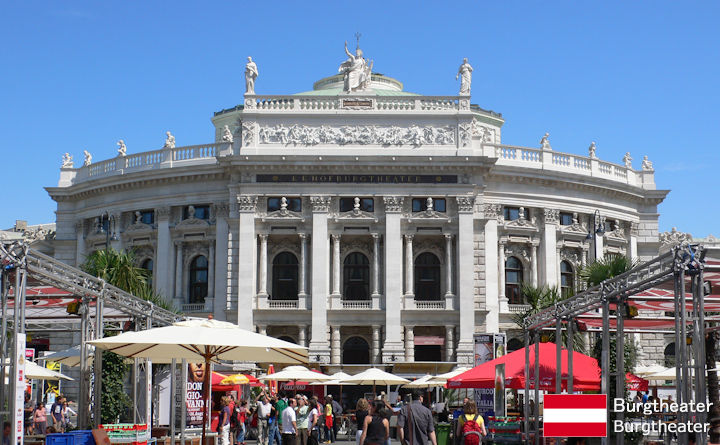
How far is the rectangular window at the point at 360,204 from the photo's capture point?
60469mm

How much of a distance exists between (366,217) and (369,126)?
546cm

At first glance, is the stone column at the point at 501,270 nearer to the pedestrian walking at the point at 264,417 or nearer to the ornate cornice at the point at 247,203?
the ornate cornice at the point at 247,203

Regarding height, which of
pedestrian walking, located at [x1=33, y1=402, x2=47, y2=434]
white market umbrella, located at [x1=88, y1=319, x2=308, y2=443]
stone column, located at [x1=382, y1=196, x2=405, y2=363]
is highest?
stone column, located at [x1=382, y1=196, x2=405, y2=363]

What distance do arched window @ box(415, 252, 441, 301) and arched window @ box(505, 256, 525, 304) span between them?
4875 mm

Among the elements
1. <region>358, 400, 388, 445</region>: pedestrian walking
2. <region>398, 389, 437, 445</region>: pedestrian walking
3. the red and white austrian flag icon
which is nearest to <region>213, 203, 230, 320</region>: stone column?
<region>398, 389, 437, 445</region>: pedestrian walking

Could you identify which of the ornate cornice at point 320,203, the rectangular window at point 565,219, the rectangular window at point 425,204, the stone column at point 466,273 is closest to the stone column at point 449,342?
the stone column at point 466,273

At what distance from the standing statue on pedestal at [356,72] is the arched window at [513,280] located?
14.3 m

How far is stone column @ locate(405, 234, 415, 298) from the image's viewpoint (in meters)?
59.9

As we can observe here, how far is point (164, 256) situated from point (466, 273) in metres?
18.9

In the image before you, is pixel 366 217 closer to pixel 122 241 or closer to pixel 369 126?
pixel 369 126

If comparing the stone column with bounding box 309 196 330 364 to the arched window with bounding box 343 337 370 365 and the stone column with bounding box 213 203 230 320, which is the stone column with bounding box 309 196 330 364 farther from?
the stone column with bounding box 213 203 230 320

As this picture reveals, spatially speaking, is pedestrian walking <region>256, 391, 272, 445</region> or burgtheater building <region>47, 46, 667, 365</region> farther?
burgtheater building <region>47, 46, 667, 365</region>

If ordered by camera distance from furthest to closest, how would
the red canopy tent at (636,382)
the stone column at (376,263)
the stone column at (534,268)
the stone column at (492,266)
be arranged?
1. the stone column at (534,268)
2. the stone column at (492,266)
3. the stone column at (376,263)
4. the red canopy tent at (636,382)

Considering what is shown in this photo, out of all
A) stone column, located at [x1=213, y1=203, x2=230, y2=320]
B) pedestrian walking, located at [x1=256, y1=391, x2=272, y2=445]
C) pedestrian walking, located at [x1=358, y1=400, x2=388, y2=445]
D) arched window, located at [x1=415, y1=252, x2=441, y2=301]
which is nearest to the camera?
pedestrian walking, located at [x1=358, y1=400, x2=388, y2=445]
